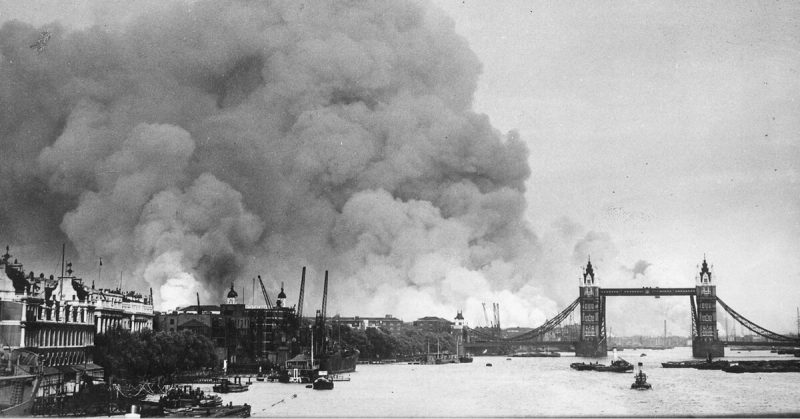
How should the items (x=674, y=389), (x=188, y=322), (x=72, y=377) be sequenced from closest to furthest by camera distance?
(x=72, y=377) → (x=674, y=389) → (x=188, y=322)

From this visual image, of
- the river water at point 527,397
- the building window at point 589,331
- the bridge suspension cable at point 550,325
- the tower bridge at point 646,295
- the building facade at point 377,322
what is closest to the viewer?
the river water at point 527,397

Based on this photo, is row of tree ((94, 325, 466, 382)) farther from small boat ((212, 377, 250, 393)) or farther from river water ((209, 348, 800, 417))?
river water ((209, 348, 800, 417))

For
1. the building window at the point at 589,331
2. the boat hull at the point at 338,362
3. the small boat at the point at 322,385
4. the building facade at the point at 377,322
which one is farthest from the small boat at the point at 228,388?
the building window at the point at 589,331

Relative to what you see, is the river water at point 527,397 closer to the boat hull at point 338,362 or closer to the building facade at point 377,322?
the boat hull at point 338,362

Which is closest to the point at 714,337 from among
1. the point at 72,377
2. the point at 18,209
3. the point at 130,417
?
the point at 18,209

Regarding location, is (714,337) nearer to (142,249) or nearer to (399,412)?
(142,249)

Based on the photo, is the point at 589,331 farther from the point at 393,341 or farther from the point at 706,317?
the point at 393,341
